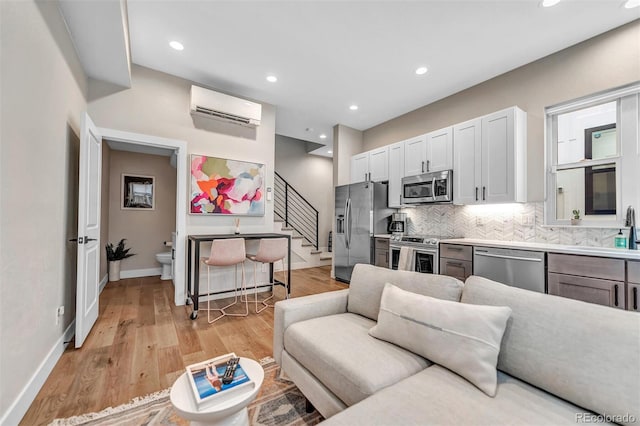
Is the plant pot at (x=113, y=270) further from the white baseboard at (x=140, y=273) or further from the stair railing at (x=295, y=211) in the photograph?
the stair railing at (x=295, y=211)

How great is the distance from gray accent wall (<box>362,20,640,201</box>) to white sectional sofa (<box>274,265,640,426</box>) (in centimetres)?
260

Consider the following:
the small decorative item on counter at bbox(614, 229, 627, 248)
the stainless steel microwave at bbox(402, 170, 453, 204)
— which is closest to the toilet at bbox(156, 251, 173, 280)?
the stainless steel microwave at bbox(402, 170, 453, 204)

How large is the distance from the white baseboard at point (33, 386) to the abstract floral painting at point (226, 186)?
189 cm

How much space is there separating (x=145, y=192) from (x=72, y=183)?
2.79 meters

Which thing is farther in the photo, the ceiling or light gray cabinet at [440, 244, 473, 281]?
light gray cabinet at [440, 244, 473, 281]

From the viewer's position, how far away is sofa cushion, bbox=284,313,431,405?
1.18 metres

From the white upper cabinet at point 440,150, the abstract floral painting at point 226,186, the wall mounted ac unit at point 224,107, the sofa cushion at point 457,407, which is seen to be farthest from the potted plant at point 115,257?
the white upper cabinet at point 440,150

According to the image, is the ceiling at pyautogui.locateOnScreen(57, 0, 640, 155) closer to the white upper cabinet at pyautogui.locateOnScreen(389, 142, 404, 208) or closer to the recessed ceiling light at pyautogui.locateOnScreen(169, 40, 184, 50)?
the recessed ceiling light at pyautogui.locateOnScreen(169, 40, 184, 50)

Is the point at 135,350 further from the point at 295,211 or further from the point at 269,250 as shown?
the point at 295,211

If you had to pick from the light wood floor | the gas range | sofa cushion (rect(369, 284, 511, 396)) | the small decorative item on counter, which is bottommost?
the light wood floor

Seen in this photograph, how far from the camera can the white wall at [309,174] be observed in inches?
276

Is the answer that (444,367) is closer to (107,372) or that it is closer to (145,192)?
(107,372)

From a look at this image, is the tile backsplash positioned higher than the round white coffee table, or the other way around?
the tile backsplash

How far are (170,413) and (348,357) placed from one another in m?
1.17
